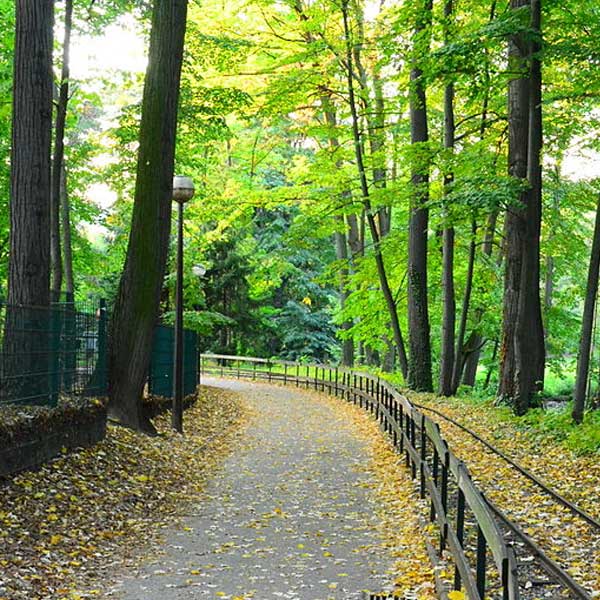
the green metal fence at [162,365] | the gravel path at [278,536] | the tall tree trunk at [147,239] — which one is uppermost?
the tall tree trunk at [147,239]

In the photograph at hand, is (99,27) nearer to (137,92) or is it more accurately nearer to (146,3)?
(146,3)

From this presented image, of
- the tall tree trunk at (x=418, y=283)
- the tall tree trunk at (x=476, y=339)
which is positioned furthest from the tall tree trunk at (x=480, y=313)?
the tall tree trunk at (x=418, y=283)

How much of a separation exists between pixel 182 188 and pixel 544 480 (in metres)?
7.99

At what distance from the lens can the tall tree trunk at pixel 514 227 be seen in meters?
17.2

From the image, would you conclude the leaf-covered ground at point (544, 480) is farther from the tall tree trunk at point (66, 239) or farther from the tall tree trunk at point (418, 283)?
the tall tree trunk at point (66, 239)

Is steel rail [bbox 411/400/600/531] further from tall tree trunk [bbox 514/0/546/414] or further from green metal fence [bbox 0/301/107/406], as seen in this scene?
green metal fence [bbox 0/301/107/406]

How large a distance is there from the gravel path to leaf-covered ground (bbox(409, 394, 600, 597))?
1.61m

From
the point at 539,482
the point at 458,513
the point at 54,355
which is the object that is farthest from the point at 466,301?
the point at 458,513

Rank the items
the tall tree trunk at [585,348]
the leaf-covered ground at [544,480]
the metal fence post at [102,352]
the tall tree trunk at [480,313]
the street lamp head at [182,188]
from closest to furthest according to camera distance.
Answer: the leaf-covered ground at [544,480]
the metal fence post at [102,352]
the tall tree trunk at [585,348]
the street lamp head at [182,188]
the tall tree trunk at [480,313]

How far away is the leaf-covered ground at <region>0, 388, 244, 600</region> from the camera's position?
21.8 ft

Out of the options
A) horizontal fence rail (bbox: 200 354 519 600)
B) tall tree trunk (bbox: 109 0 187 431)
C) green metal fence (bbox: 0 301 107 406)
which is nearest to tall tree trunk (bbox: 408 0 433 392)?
horizontal fence rail (bbox: 200 354 519 600)

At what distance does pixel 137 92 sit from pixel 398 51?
15.5 m

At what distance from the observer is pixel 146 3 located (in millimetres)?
17828

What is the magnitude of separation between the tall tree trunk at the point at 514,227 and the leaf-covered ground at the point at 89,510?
25.8 feet
